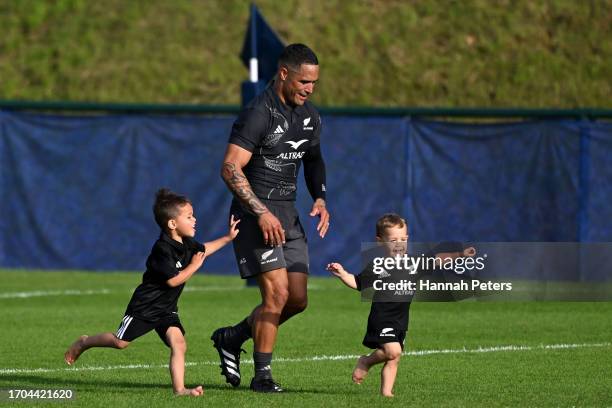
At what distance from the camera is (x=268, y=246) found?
32.0 feet

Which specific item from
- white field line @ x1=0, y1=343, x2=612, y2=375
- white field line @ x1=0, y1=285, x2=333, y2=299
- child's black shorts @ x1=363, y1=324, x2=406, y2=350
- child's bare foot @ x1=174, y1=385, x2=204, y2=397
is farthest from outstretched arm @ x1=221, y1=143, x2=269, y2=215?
white field line @ x1=0, y1=285, x2=333, y2=299

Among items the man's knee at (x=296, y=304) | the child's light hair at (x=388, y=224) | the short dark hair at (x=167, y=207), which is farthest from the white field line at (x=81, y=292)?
the child's light hair at (x=388, y=224)

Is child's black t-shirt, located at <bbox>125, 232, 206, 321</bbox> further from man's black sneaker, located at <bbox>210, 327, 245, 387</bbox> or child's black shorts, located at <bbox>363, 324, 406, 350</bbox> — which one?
child's black shorts, located at <bbox>363, 324, 406, 350</bbox>

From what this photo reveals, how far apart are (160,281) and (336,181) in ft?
40.9

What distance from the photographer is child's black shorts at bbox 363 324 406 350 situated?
9336mm

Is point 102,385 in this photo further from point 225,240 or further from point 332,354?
point 332,354

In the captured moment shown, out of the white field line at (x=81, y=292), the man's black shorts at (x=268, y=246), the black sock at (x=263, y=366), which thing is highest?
the man's black shorts at (x=268, y=246)

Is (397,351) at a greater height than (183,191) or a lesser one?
greater

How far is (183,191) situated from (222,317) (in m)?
6.85

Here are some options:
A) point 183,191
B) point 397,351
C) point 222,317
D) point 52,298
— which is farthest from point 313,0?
point 397,351

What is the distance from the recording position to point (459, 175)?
22.0 m

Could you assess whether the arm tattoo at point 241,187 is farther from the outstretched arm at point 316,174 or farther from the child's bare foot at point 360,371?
the child's bare foot at point 360,371

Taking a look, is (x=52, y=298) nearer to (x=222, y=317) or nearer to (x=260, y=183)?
(x=222, y=317)

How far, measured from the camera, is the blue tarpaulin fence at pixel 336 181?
71.1 feet
